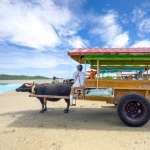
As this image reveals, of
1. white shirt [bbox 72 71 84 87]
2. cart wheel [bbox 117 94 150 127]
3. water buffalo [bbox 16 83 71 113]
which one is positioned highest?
white shirt [bbox 72 71 84 87]

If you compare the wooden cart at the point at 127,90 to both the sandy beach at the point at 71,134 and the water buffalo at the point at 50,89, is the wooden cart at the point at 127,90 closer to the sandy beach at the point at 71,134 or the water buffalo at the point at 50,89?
the sandy beach at the point at 71,134

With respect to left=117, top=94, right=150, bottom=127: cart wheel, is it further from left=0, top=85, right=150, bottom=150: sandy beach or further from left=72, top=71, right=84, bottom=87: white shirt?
left=72, top=71, right=84, bottom=87: white shirt

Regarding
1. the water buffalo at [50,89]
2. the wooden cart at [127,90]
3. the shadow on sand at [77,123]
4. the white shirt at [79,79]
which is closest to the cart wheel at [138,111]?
the wooden cart at [127,90]

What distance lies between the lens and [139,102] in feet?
16.5

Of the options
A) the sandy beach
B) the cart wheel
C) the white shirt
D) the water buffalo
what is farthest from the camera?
the water buffalo

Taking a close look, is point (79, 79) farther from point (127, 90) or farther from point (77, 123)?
point (127, 90)

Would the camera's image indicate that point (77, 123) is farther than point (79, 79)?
No

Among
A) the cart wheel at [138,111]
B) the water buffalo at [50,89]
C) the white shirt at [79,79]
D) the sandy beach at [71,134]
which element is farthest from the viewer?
the water buffalo at [50,89]

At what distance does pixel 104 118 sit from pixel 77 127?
4.63ft

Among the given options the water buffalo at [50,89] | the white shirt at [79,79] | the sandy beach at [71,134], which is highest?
the white shirt at [79,79]

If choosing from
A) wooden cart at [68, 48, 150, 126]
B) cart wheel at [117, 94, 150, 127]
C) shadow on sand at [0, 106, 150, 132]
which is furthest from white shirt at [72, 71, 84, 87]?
cart wheel at [117, 94, 150, 127]

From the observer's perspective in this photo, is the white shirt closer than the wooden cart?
No

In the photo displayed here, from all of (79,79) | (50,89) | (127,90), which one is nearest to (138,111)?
(127,90)

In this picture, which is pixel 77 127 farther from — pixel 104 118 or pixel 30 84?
pixel 30 84
